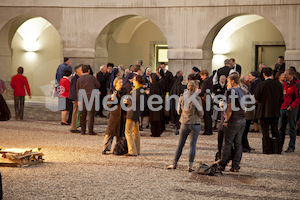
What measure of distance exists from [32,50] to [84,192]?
17331mm

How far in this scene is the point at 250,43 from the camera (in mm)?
22828

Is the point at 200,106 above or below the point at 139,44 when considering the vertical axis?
below

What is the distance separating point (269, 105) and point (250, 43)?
11.4 m

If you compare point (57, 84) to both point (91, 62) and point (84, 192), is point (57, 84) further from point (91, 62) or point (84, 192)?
point (84, 192)

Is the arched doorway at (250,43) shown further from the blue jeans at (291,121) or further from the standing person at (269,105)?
the standing person at (269,105)

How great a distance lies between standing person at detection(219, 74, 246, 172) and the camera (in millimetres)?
9430

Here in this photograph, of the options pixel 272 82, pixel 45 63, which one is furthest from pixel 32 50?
pixel 272 82

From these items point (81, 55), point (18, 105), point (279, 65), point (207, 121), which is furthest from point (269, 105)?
point (81, 55)

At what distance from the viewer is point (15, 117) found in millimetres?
17688

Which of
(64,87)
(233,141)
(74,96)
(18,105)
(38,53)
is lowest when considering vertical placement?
(233,141)

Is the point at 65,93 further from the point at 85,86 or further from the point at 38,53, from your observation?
the point at 38,53

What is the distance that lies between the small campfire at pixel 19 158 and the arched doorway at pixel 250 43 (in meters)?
13.9

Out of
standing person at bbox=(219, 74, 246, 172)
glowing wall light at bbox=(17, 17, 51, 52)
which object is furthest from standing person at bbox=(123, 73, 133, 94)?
glowing wall light at bbox=(17, 17, 51, 52)

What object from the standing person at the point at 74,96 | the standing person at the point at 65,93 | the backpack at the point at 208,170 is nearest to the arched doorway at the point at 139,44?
the standing person at the point at 65,93
